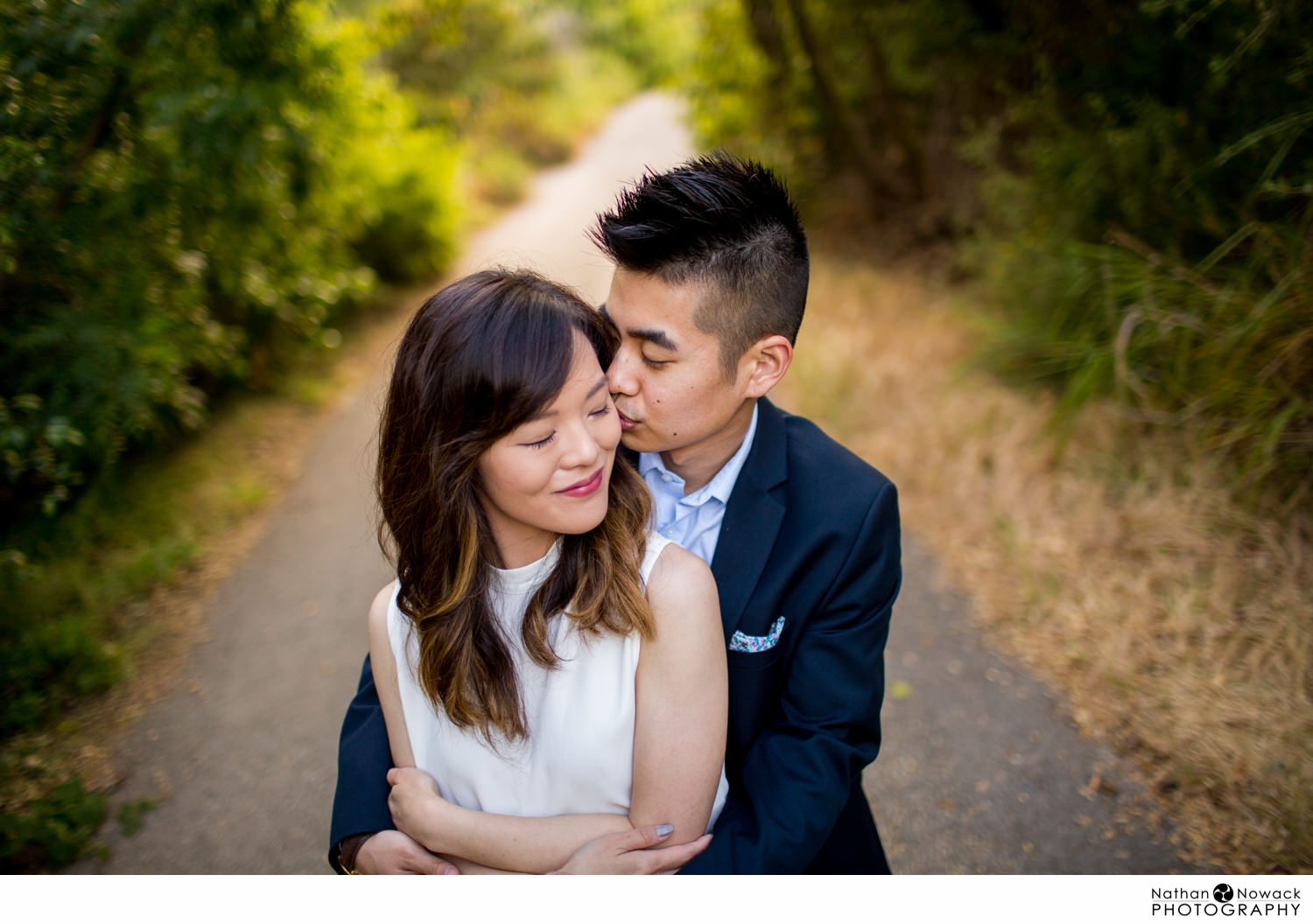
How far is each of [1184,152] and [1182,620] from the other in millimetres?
2447

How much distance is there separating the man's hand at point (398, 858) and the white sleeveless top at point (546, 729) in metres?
0.11

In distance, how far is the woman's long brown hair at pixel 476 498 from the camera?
140 cm

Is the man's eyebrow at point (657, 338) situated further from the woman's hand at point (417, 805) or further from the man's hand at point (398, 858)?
the man's hand at point (398, 858)

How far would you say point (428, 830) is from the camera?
1492mm

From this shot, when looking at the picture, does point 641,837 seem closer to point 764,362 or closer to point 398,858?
point 398,858

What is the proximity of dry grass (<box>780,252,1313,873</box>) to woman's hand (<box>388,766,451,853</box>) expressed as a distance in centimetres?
232

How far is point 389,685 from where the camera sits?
5.30ft

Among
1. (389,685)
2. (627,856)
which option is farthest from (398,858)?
(627,856)

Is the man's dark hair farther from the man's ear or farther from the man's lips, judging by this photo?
the man's lips

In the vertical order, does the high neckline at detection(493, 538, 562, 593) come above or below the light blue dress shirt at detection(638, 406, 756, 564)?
below

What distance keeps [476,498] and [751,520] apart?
22.7 inches

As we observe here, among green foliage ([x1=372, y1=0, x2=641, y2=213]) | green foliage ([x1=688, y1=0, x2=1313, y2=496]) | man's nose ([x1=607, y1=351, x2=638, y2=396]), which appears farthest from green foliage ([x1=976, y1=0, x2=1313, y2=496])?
green foliage ([x1=372, y1=0, x2=641, y2=213])

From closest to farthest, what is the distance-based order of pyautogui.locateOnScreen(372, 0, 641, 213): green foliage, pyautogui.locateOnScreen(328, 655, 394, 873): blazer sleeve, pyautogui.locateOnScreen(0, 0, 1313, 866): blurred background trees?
pyautogui.locateOnScreen(328, 655, 394, 873): blazer sleeve → pyautogui.locateOnScreen(0, 0, 1313, 866): blurred background trees → pyautogui.locateOnScreen(372, 0, 641, 213): green foliage
